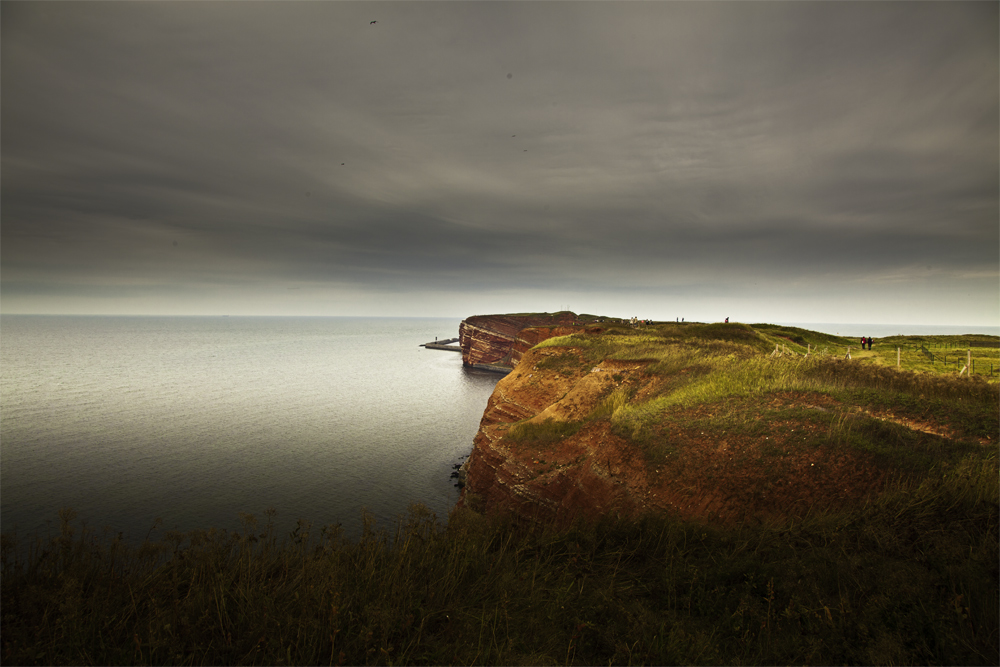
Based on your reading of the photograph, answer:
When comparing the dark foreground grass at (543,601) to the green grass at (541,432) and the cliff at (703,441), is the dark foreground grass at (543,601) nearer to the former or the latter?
the cliff at (703,441)

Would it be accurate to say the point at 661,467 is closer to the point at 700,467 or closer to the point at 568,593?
the point at 700,467

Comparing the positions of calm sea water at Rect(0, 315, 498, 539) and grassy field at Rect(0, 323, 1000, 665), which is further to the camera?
calm sea water at Rect(0, 315, 498, 539)

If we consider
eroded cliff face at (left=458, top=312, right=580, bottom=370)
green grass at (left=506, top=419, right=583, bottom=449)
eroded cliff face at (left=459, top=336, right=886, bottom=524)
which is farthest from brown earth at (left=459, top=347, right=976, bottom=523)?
eroded cliff face at (left=458, top=312, right=580, bottom=370)

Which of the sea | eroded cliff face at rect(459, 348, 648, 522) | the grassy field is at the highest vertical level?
the grassy field

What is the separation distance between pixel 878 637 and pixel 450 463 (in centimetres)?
3167

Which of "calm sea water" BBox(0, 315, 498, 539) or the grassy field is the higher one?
the grassy field

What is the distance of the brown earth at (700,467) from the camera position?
991 cm

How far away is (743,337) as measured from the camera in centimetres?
3866

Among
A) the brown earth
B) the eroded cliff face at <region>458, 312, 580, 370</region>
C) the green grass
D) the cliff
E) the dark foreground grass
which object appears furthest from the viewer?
the eroded cliff face at <region>458, 312, 580, 370</region>

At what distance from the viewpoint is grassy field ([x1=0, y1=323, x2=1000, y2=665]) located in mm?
4227

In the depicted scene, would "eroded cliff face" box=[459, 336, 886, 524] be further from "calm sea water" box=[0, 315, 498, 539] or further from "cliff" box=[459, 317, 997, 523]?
"calm sea water" box=[0, 315, 498, 539]

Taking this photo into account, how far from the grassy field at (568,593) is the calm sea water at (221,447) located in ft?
6.22

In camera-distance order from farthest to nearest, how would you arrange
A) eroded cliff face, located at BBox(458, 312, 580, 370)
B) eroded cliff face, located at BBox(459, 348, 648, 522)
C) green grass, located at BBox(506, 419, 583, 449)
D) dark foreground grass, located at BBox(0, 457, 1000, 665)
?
eroded cliff face, located at BBox(458, 312, 580, 370)
green grass, located at BBox(506, 419, 583, 449)
eroded cliff face, located at BBox(459, 348, 648, 522)
dark foreground grass, located at BBox(0, 457, 1000, 665)

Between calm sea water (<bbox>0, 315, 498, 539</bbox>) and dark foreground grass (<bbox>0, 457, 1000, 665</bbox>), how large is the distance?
194 centimetres
